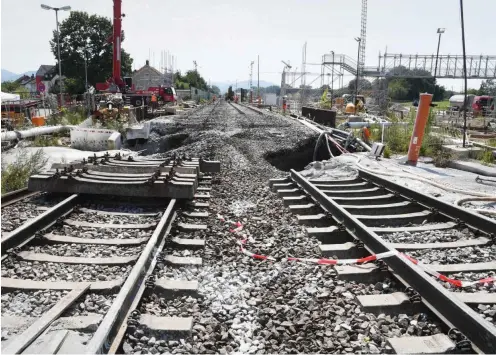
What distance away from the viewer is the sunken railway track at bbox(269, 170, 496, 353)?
119 inches

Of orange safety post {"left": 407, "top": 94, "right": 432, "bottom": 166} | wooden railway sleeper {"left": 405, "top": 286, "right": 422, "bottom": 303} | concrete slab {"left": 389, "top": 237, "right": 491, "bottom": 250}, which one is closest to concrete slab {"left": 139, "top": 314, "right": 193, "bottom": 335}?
wooden railway sleeper {"left": 405, "top": 286, "right": 422, "bottom": 303}

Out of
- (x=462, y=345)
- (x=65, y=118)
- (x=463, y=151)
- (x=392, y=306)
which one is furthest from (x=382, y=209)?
(x=65, y=118)

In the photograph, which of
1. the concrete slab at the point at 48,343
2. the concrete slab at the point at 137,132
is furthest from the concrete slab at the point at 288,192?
the concrete slab at the point at 137,132

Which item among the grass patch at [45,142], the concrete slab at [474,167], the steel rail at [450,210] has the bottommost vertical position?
the steel rail at [450,210]

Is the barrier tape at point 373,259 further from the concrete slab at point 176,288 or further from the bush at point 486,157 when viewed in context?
the bush at point 486,157

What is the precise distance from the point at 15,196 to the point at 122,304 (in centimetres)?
434

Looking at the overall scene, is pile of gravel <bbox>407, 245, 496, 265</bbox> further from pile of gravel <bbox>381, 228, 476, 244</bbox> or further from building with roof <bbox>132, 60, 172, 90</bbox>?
building with roof <bbox>132, 60, 172, 90</bbox>

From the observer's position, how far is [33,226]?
4.83 metres

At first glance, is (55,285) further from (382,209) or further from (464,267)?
(382,209)

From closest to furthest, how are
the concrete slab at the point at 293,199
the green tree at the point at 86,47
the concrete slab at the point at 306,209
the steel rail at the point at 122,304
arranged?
the steel rail at the point at 122,304 → the concrete slab at the point at 306,209 → the concrete slab at the point at 293,199 → the green tree at the point at 86,47

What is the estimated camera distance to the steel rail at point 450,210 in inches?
202

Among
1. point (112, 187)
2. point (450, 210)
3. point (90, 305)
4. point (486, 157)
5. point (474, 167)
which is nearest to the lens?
point (90, 305)

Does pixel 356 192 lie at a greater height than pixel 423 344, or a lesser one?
greater

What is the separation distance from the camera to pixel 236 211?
6.71 meters
